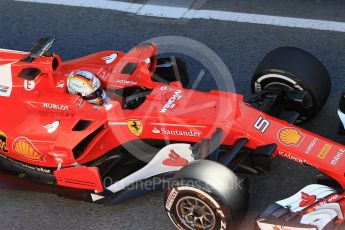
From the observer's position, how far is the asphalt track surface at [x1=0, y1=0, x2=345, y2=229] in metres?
5.30

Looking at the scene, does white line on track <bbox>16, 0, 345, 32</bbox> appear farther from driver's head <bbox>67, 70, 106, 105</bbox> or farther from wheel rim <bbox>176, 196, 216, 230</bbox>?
wheel rim <bbox>176, 196, 216, 230</bbox>

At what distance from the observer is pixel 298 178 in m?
5.43

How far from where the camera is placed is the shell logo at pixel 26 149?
17.6 feet

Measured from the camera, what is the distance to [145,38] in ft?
24.5

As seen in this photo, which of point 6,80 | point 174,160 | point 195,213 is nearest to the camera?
point 195,213

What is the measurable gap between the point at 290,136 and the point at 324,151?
0.27m

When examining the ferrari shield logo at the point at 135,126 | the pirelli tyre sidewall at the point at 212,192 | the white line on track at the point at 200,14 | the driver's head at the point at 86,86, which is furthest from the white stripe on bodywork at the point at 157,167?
the white line on track at the point at 200,14

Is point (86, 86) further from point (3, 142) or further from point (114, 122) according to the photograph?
point (3, 142)

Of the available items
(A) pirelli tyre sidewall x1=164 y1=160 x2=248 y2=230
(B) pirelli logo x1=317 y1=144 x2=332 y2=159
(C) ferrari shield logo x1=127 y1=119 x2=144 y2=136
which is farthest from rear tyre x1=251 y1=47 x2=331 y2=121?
(A) pirelli tyre sidewall x1=164 y1=160 x2=248 y2=230

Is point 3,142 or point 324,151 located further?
point 3,142

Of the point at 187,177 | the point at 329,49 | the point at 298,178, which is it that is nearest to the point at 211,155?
the point at 187,177

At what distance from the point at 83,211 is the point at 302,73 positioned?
2.11 meters

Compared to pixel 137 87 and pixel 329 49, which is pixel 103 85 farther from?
pixel 329 49

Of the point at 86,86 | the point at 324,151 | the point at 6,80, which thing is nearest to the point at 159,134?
the point at 86,86
